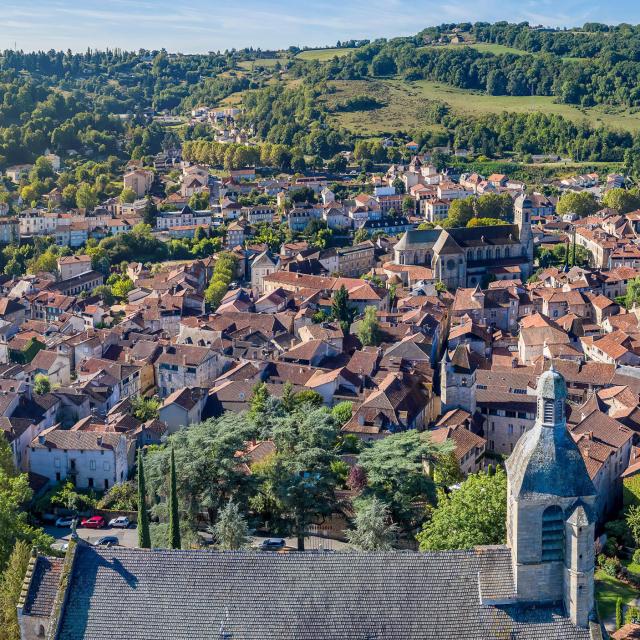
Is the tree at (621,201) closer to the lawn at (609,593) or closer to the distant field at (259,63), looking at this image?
the lawn at (609,593)

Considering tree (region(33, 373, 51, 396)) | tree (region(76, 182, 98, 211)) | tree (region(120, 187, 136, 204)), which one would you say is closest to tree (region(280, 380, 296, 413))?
tree (region(33, 373, 51, 396))

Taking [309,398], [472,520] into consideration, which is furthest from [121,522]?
[472,520]

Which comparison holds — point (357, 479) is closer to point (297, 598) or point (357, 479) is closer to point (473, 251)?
point (297, 598)

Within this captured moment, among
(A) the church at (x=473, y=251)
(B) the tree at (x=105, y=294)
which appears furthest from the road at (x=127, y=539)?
(A) the church at (x=473, y=251)

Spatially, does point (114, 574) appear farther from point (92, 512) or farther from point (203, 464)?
point (92, 512)

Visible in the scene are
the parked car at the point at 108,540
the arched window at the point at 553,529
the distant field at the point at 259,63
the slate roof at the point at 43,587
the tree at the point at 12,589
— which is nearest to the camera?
the arched window at the point at 553,529
